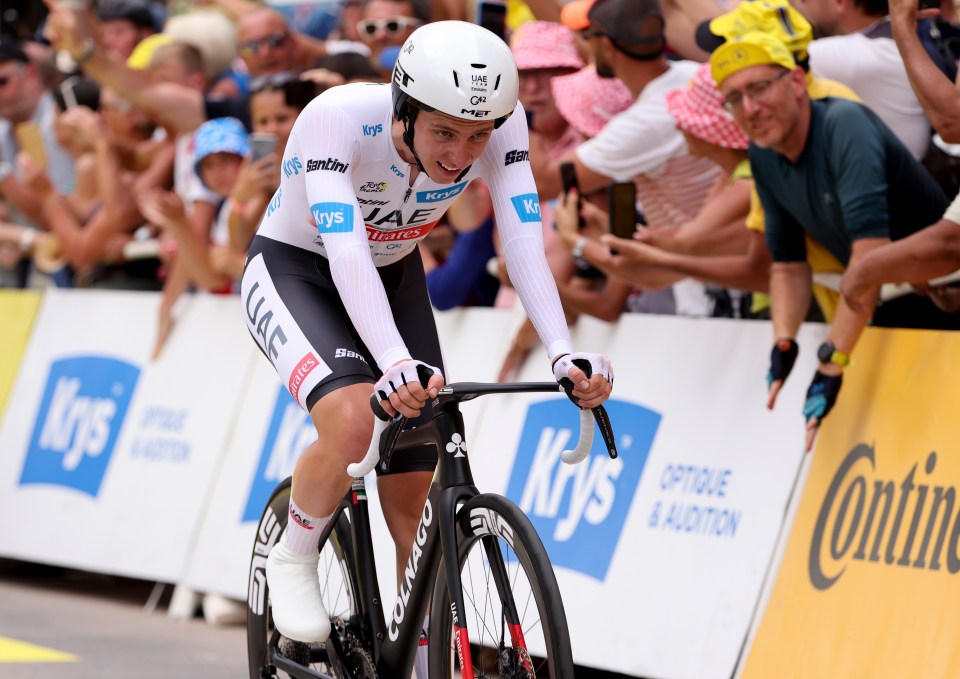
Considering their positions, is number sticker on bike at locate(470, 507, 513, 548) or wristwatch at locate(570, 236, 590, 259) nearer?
number sticker on bike at locate(470, 507, 513, 548)

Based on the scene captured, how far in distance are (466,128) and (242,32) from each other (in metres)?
5.75

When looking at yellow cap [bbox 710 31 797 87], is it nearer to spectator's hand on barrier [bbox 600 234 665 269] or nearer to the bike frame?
spectator's hand on barrier [bbox 600 234 665 269]

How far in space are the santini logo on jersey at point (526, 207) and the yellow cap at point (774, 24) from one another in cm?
162

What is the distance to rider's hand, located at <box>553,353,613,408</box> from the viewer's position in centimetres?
396

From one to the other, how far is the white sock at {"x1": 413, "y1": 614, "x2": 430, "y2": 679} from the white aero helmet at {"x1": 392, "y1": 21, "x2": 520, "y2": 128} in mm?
1491

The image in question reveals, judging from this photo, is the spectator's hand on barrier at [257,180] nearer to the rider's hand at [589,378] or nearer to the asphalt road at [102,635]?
the asphalt road at [102,635]

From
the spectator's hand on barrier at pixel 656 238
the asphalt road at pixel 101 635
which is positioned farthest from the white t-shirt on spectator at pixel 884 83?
the asphalt road at pixel 101 635

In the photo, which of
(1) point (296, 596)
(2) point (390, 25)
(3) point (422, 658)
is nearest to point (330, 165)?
(1) point (296, 596)

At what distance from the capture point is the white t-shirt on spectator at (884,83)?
5992 millimetres

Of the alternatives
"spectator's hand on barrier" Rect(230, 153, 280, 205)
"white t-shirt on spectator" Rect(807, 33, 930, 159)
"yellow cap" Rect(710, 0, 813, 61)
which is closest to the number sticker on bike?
"yellow cap" Rect(710, 0, 813, 61)

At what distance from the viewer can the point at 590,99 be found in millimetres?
7242

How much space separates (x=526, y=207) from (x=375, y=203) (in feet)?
1.50

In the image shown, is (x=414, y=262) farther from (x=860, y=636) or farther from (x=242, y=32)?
(x=242, y=32)

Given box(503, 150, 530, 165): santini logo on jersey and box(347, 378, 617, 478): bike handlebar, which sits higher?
box(503, 150, 530, 165): santini logo on jersey
